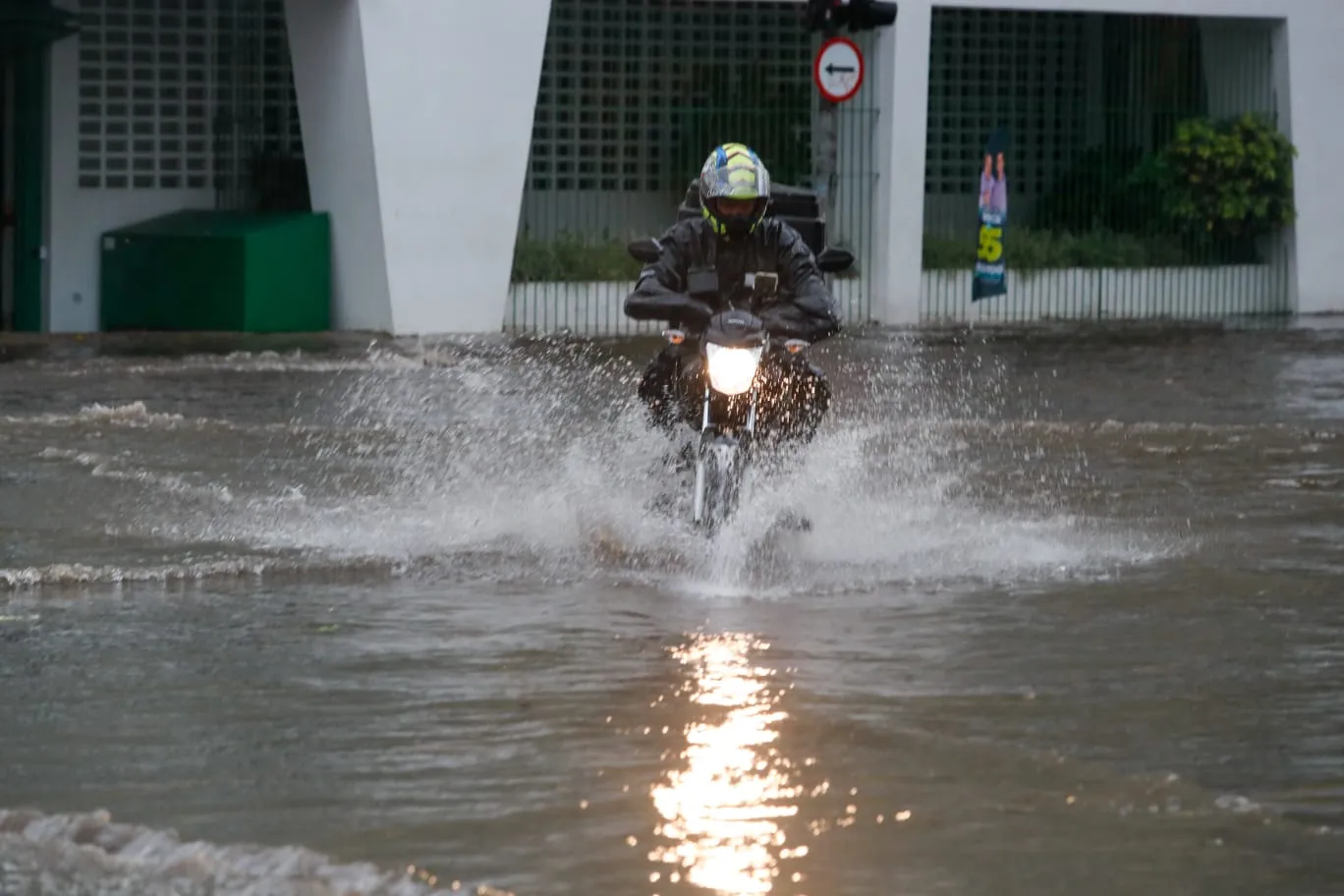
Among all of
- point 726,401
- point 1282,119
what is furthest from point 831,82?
point 726,401

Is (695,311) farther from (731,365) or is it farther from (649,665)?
(649,665)

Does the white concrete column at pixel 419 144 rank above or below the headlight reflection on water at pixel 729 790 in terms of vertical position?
above

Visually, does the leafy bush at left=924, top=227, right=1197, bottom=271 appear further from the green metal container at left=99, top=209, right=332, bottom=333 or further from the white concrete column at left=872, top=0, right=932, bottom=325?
the green metal container at left=99, top=209, right=332, bottom=333

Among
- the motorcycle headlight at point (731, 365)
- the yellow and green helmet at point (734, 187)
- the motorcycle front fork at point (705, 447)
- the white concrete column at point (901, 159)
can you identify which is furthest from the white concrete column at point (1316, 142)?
the motorcycle headlight at point (731, 365)

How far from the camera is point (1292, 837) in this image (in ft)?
16.0

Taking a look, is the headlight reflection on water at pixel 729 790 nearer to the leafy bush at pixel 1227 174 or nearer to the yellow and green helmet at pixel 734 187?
the yellow and green helmet at pixel 734 187

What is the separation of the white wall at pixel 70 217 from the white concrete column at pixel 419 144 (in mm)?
2120

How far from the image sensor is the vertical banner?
21.8 meters

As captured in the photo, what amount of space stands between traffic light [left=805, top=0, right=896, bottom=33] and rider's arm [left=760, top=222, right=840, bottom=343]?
9.02 meters

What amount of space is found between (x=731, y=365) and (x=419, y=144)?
457 inches

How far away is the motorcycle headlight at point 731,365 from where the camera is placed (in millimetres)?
8094

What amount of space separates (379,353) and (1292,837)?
1320cm

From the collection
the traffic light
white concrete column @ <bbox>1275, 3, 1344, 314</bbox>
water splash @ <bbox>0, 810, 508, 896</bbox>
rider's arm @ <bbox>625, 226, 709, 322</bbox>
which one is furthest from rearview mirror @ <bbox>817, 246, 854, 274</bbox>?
white concrete column @ <bbox>1275, 3, 1344, 314</bbox>

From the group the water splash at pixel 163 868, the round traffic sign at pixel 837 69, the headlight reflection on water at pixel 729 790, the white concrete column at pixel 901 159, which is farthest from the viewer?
the white concrete column at pixel 901 159
